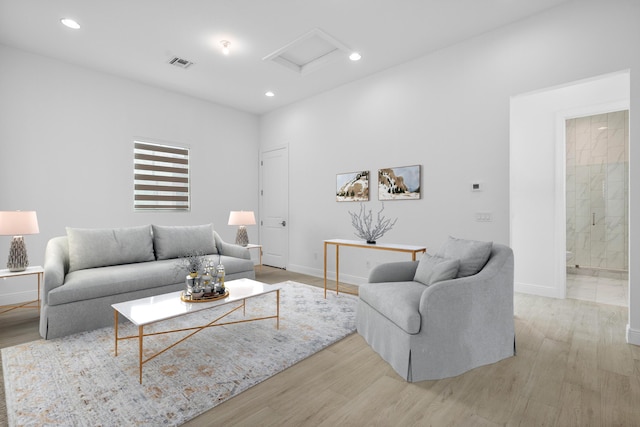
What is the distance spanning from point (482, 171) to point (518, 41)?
1314 mm

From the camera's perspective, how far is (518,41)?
10.3 feet

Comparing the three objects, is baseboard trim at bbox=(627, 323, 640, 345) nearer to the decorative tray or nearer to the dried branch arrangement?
the dried branch arrangement

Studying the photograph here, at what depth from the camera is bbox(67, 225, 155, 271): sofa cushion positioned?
328 cm

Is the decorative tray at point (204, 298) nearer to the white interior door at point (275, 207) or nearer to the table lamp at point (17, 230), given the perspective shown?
the table lamp at point (17, 230)

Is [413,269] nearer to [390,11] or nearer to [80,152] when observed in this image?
[390,11]

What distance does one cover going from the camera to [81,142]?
4.08m

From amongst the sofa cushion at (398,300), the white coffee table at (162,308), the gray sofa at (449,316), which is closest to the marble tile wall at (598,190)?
the gray sofa at (449,316)

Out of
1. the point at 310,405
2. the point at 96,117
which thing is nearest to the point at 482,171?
the point at 310,405

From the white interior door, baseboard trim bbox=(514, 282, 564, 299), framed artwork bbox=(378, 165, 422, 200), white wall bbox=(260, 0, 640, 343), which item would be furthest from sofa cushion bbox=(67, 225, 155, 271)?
baseboard trim bbox=(514, 282, 564, 299)

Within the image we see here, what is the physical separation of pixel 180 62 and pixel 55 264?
8.91 ft

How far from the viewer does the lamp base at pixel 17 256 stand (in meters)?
3.05

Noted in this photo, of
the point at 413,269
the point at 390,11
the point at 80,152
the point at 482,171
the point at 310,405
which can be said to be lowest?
the point at 310,405

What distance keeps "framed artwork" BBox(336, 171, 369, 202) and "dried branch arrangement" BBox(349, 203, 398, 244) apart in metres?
0.16

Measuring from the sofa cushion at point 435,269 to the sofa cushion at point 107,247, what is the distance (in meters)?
3.11
